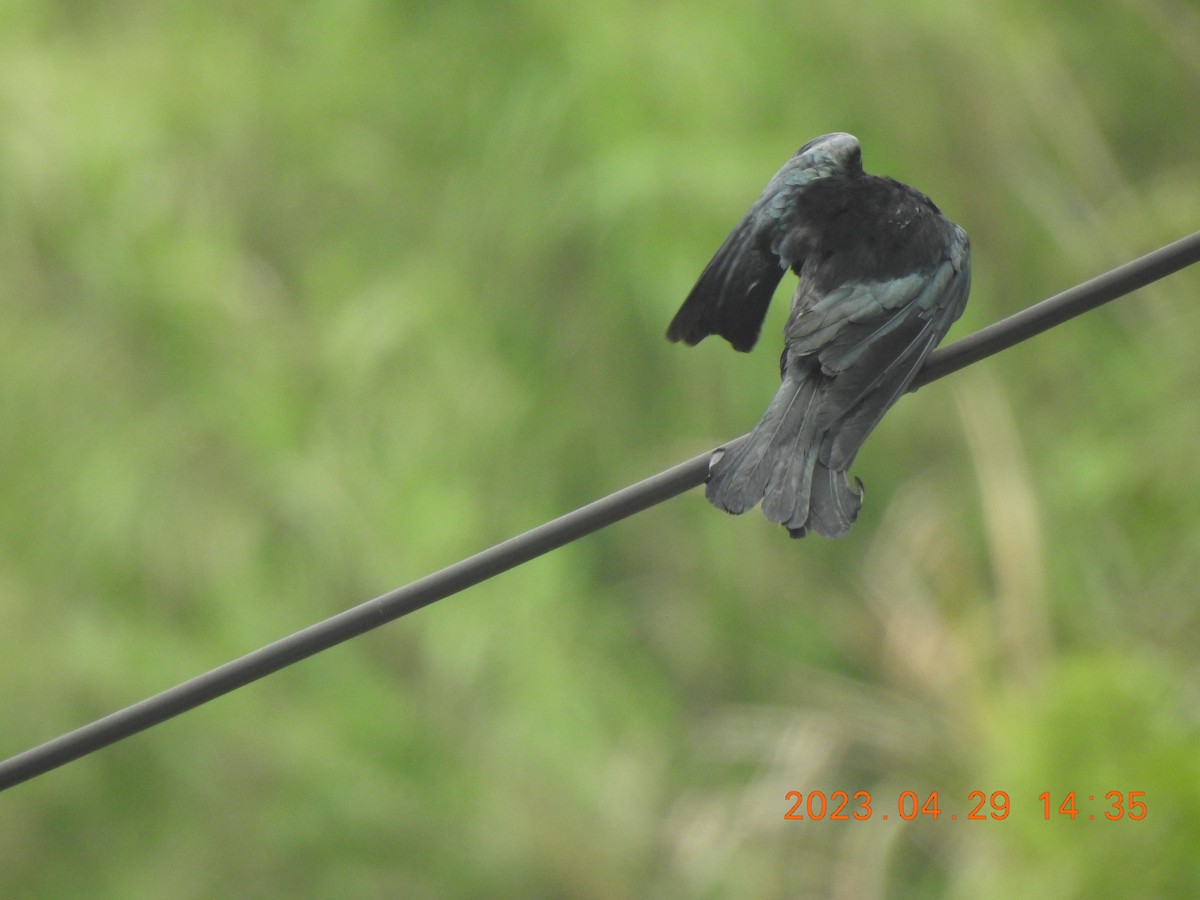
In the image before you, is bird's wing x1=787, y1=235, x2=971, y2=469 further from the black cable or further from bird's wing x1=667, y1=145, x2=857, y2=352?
the black cable

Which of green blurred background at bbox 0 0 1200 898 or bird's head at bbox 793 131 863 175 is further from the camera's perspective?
green blurred background at bbox 0 0 1200 898

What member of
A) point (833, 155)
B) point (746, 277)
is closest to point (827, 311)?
point (746, 277)

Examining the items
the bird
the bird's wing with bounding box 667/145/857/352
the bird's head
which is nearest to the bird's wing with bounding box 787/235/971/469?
the bird

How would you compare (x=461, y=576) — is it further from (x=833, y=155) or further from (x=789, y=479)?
(x=833, y=155)

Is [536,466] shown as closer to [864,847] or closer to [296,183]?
[296,183]
